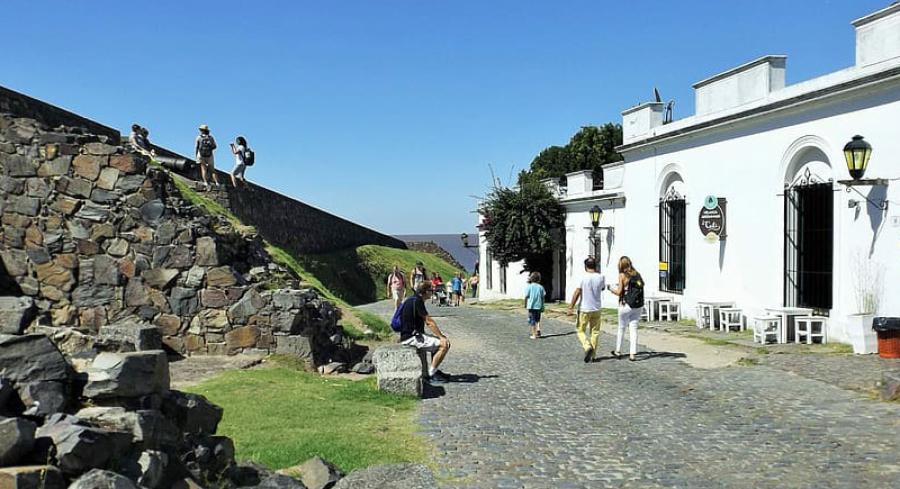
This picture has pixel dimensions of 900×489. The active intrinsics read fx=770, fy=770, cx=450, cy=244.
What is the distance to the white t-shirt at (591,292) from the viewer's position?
1187 cm

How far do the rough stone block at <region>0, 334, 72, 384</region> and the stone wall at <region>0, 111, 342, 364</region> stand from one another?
653 centimetres

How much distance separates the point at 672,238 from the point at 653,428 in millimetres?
12500

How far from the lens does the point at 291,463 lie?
602 centimetres

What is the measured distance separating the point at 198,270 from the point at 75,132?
281cm

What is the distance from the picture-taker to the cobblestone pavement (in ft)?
19.6

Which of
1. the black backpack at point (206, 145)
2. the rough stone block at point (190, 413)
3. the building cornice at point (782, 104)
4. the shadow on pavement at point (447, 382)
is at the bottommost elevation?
the shadow on pavement at point (447, 382)

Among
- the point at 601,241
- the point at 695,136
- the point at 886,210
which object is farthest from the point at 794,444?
the point at 601,241

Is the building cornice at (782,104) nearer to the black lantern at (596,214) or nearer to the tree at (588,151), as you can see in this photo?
the black lantern at (596,214)

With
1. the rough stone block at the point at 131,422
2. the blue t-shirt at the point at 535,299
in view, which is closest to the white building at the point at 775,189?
the blue t-shirt at the point at 535,299

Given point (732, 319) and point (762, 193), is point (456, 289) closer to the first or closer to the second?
point (732, 319)

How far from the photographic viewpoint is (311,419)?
765 cm

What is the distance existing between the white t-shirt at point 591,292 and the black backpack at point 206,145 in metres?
9.82

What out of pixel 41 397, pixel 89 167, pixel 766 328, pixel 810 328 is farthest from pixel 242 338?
pixel 810 328

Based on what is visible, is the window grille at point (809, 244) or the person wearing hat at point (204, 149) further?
the person wearing hat at point (204, 149)
